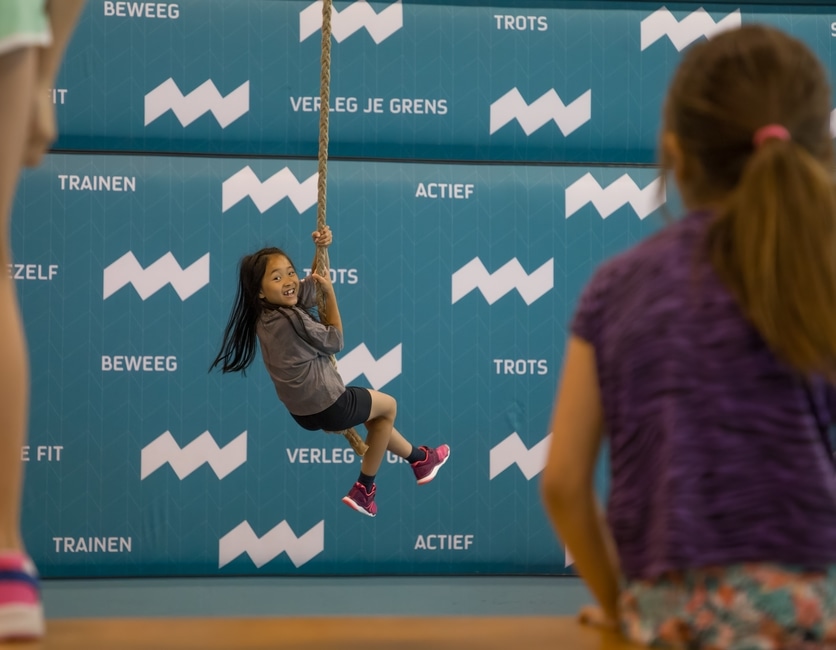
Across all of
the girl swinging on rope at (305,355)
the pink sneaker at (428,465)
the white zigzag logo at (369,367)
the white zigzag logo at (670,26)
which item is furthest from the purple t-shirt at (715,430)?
the white zigzag logo at (670,26)

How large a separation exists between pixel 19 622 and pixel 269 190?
3.17m

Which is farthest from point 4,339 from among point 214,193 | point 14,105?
point 214,193

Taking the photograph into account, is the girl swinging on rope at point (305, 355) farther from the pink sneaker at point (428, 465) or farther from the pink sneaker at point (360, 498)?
the pink sneaker at point (428, 465)

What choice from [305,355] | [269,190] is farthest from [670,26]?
[305,355]

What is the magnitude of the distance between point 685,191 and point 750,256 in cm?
15

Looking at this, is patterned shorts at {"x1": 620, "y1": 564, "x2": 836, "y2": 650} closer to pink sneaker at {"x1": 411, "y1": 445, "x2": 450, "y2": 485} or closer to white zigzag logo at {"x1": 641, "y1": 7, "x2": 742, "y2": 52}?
pink sneaker at {"x1": 411, "y1": 445, "x2": 450, "y2": 485}

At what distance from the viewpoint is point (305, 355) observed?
3.43 m

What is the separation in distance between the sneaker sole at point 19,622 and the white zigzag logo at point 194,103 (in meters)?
3.25

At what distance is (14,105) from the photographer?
107cm

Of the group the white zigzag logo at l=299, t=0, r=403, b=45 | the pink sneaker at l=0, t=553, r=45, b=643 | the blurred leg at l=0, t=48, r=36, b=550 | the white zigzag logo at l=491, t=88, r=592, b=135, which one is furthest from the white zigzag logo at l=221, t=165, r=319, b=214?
the pink sneaker at l=0, t=553, r=45, b=643

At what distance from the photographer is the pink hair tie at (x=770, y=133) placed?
99 centimetres

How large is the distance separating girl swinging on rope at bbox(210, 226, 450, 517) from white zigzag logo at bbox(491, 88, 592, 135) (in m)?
1.17

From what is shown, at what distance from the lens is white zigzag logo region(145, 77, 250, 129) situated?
4.10 m

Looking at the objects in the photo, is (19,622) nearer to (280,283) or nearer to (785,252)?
(785,252)
